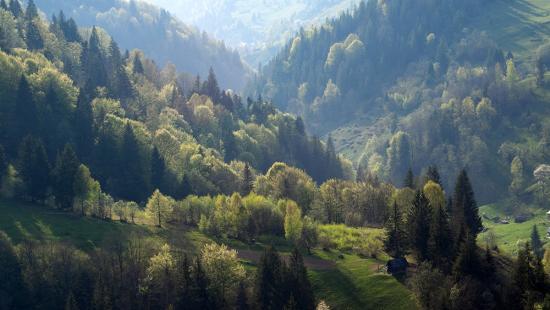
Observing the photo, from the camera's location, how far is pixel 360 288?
122m

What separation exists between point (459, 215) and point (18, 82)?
458 ft

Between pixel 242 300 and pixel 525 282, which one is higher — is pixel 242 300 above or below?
below

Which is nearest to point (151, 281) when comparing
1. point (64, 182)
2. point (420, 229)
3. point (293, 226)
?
point (293, 226)

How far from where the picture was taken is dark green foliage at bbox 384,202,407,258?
132250mm

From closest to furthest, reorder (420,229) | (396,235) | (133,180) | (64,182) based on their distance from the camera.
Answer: (420,229) < (396,235) < (64,182) < (133,180)

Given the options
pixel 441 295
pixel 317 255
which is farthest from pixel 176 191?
pixel 441 295

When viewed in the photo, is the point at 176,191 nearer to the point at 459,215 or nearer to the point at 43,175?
the point at 43,175

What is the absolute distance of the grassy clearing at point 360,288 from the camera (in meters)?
116

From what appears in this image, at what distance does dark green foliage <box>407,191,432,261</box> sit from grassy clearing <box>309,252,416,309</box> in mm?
8787

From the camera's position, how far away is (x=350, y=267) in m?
133

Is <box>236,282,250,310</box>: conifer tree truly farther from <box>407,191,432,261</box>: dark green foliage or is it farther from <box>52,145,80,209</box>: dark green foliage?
<box>52,145,80,209</box>: dark green foliage

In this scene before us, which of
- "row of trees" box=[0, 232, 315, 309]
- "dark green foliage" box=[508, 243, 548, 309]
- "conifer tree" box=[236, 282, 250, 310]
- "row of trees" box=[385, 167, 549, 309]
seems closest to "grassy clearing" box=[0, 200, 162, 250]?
"row of trees" box=[0, 232, 315, 309]

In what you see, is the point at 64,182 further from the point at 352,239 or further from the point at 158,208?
the point at 352,239

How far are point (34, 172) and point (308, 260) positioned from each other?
7283 cm
